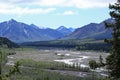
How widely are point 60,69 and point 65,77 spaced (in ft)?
146

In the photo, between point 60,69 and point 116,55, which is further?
point 60,69

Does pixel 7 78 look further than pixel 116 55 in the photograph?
No

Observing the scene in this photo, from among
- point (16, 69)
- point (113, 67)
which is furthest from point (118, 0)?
point (16, 69)

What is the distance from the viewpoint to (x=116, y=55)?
74.2 ft

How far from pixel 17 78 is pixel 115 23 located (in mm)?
131208

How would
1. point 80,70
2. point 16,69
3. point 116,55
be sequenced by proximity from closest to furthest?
point 16,69 → point 116,55 → point 80,70

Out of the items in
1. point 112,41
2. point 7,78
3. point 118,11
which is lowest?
point 7,78

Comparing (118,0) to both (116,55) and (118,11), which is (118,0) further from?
(116,55)

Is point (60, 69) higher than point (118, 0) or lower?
lower

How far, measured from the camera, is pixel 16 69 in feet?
63.5

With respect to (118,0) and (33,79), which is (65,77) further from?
(118,0)

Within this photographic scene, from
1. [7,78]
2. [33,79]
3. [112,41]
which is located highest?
[112,41]

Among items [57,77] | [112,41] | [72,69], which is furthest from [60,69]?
[112,41]

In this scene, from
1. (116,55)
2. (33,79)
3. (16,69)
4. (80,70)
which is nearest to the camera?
(16,69)
